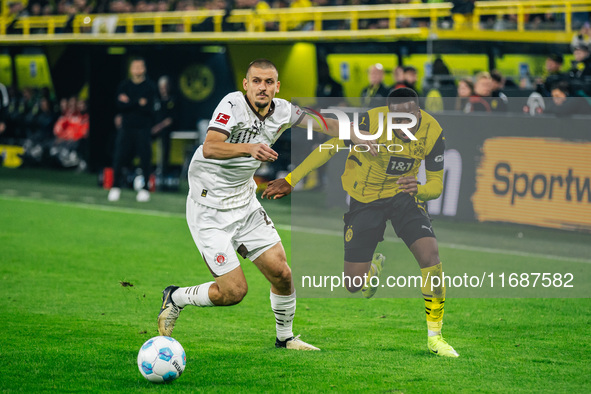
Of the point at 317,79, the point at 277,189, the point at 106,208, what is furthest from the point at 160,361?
the point at 317,79

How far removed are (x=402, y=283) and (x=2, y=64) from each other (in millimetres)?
21013

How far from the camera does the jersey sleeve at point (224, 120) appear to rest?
5945mm

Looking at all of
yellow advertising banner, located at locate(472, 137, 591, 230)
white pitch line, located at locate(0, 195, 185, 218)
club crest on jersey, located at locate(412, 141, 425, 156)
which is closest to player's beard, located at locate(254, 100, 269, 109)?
club crest on jersey, located at locate(412, 141, 425, 156)

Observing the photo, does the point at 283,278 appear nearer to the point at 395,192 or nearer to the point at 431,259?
the point at 431,259

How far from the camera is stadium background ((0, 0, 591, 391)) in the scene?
36.1 feet

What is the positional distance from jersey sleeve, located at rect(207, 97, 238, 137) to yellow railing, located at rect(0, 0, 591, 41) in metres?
10.6

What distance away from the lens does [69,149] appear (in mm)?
21969

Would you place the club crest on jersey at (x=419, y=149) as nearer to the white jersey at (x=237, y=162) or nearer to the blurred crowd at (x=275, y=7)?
the white jersey at (x=237, y=162)

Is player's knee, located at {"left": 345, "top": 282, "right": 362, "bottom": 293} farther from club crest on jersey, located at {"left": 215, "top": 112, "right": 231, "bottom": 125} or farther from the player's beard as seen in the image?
club crest on jersey, located at {"left": 215, "top": 112, "right": 231, "bottom": 125}

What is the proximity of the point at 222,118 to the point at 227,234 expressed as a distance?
0.79 metres

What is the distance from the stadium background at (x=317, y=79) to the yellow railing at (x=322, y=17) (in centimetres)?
4

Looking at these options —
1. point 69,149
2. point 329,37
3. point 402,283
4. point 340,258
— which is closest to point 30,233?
point 340,258

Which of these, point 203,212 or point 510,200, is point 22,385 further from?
point 510,200

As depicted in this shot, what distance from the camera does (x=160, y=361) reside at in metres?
5.50
